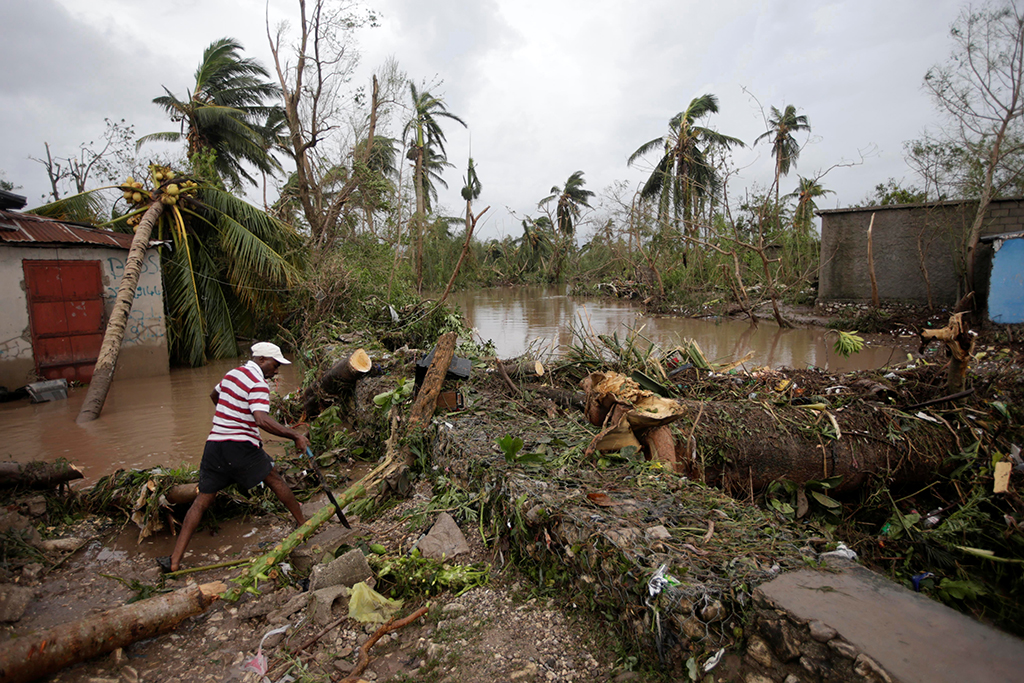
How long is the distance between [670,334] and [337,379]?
32.4 feet

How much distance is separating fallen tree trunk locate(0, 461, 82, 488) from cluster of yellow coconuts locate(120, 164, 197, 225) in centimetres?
793

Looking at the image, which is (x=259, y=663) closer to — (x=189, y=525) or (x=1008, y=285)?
(x=189, y=525)

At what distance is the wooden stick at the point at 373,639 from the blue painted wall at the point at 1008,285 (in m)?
12.9

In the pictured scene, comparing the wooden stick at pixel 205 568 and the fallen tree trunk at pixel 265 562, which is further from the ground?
the fallen tree trunk at pixel 265 562

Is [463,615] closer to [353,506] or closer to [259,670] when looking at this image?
[259,670]

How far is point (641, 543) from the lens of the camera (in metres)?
2.48

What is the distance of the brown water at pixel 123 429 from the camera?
6.05 metres

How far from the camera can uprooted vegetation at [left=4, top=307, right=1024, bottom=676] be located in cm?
238

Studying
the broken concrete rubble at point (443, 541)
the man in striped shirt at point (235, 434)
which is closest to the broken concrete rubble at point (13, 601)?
the man in striped shirt at point (235, 434)

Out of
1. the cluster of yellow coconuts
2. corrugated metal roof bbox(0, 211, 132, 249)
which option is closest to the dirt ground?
corrugated metal roof bbox(0, 211, 132, 249)

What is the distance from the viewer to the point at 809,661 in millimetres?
1867

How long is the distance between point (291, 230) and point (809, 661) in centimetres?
1343

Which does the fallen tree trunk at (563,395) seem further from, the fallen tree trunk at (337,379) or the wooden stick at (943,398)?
the wooden stick at (943,398)

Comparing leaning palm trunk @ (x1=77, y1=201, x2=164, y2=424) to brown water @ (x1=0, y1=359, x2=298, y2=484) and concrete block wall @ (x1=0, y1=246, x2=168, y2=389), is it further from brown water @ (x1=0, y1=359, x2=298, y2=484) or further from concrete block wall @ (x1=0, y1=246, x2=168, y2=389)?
concrete block wall @ (x1=0, y1=246, x2=168, y2=389)
